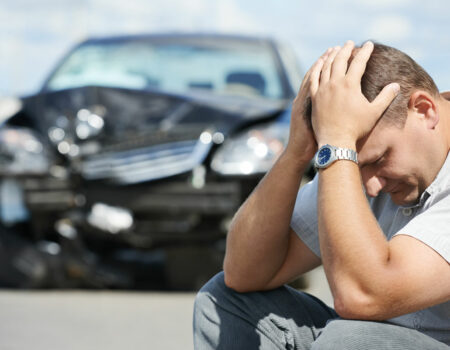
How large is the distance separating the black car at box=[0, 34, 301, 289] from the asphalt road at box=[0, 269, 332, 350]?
0.47 feet

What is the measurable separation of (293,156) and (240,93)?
2981 mm

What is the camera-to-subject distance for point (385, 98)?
238 cm

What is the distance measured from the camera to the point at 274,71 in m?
5.86

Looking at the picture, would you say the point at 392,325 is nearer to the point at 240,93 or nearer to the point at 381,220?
the point at 381,220

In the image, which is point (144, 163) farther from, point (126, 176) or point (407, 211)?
point (407, 211)

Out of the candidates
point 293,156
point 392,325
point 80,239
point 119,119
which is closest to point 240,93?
point 119,119

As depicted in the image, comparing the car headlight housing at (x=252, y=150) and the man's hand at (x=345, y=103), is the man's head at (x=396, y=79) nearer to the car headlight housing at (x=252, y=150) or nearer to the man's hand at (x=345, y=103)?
the man's hand at (x=345, y=103)

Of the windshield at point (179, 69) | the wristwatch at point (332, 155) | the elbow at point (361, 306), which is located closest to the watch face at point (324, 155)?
the wristwatch at point (332, 155)

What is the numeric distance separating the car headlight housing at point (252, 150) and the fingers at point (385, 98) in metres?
2.54

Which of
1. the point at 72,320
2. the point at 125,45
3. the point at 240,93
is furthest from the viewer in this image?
the point at 125,45

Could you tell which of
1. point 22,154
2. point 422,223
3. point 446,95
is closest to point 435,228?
point 422,223

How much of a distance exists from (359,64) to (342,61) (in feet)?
0.23

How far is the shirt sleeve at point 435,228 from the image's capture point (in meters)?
2.23

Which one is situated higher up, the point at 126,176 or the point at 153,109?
the point at 153,109
